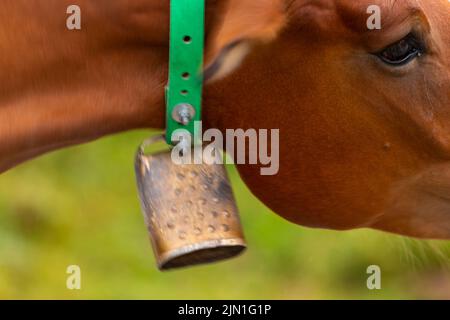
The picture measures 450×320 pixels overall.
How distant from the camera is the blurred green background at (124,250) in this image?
3.80 metres

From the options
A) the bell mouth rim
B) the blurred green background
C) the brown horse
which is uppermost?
the blurred green background

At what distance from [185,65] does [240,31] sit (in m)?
0.13

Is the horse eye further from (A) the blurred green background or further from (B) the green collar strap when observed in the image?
(A) the blurred green background

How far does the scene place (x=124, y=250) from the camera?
3.95 m

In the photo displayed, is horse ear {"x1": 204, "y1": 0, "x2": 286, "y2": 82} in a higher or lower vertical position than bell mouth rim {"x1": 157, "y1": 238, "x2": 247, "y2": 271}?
higher

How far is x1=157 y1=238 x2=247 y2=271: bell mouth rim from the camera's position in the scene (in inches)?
59.2

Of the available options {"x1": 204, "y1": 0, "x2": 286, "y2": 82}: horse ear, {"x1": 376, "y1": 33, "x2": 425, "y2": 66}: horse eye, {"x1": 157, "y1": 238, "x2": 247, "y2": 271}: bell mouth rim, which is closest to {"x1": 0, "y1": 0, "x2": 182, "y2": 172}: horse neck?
{"x1": 204, "y1": 0, "x2": 286, "y2": 82}: horse ear

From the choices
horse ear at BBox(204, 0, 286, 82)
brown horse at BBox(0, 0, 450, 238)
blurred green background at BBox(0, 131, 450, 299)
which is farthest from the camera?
blurred green background at BBox(0, 131, 450, 299)

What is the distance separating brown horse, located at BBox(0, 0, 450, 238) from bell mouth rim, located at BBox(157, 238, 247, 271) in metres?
0.15

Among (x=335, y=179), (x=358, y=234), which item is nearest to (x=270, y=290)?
(x=358, y=234)

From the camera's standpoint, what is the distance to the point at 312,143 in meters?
1.61

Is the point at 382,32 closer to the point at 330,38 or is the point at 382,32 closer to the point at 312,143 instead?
the point at 330,38

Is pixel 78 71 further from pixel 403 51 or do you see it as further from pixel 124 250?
pixel 124 250

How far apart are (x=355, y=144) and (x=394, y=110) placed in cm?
8
